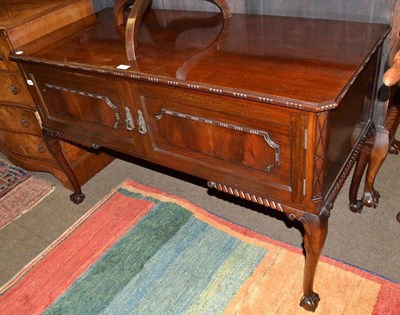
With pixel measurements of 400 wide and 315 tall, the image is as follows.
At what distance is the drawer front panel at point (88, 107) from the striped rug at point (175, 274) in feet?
1.85

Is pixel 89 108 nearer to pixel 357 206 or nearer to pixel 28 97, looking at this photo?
pixel 28 97

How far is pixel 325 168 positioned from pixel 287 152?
5.1 inches

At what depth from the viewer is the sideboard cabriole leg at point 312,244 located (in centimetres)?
126

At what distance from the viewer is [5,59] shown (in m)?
1.86

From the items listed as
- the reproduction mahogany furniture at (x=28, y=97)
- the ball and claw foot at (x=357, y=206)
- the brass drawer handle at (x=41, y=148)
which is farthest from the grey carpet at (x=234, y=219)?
the brass drawer handle at (x=41, y=148)

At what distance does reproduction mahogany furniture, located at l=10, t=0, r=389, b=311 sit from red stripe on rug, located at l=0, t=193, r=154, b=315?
559 mm

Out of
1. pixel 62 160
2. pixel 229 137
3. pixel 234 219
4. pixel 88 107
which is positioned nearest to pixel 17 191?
pixel 62 160

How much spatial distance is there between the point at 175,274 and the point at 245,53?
1009 millimetres

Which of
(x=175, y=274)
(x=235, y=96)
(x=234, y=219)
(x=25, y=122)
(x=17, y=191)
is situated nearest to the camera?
(x=235, y=96)

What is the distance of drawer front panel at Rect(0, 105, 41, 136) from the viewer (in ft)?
6.91

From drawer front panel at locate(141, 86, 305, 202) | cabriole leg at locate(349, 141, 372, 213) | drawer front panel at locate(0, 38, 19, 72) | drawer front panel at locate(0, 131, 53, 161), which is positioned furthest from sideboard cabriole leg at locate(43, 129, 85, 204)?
cabriole leg at locate(349, 141, 372, 213)

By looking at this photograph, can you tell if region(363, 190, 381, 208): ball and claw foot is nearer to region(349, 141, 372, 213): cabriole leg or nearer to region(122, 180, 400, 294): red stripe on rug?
region(349, 141, 372, 213): cabriole leg

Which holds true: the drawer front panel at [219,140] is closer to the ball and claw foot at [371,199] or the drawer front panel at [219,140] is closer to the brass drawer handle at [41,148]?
the ball and claw foot at [371,199]

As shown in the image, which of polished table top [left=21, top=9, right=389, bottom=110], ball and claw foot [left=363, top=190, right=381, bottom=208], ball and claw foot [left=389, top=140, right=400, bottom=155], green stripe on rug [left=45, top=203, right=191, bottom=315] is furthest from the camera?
ball and claw foot [left=389, top=140, right=400, bottom=155]
